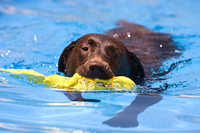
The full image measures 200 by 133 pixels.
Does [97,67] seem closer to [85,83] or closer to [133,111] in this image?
[85,83]

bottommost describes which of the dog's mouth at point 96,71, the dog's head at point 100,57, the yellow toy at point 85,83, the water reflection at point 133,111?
the water reflection at point 133,111

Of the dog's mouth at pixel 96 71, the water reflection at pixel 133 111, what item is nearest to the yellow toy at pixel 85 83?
the dog's mouth at pixel 96 71

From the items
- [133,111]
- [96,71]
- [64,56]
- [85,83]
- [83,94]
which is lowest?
[133,111]

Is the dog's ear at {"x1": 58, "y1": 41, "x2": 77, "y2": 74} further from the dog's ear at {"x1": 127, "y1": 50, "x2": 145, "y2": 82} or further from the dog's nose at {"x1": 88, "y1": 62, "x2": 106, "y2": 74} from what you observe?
the dog's nose at {"x1": 88, "y1": 62, "x2": 106, "y2": 74}

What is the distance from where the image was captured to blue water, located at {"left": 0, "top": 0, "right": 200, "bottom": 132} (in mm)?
2680

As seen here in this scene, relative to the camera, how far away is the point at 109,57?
3.77m

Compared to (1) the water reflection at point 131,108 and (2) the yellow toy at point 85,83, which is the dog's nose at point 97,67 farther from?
(1) the water reflection at point 131,108

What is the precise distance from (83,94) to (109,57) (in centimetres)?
76

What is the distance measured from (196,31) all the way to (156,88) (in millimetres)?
5763

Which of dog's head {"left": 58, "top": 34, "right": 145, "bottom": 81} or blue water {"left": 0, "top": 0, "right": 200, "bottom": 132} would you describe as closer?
blue water {"left": 0, "top": 0, "right": 200, "bottom": 132}

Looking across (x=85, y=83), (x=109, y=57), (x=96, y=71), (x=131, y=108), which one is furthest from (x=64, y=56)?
(x=131, y=108)

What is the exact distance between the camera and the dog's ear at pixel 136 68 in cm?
444

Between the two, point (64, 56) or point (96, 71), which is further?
point (64, 56)

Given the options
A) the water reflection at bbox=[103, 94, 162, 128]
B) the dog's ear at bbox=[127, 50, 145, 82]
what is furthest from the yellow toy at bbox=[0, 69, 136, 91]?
the dog's ear at bbox=[127, 50, 145, 82]
